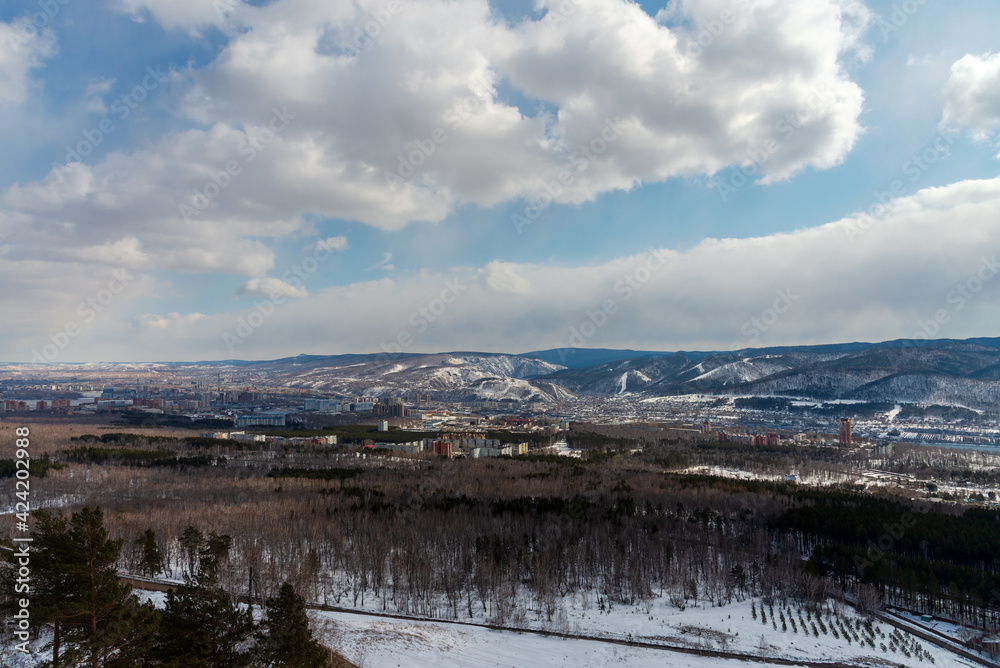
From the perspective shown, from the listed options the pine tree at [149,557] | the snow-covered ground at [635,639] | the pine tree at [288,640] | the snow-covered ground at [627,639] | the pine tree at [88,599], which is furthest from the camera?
the pine tree at [149,557]

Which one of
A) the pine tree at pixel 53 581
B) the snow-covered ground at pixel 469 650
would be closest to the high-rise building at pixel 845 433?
the snow-covered ground at pixel 469 650

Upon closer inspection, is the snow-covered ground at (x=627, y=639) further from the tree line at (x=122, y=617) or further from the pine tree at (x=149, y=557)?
the tree line at (x=122, y=617)

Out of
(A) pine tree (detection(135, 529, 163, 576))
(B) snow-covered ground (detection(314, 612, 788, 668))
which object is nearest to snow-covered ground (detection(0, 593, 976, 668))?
(B) snow-covered ground (detection(314, 612, 788, 668))

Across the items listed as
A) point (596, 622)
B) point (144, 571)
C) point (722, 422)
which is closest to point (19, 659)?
point (144, 571)

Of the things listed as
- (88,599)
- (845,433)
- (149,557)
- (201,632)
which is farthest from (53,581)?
(845,433)

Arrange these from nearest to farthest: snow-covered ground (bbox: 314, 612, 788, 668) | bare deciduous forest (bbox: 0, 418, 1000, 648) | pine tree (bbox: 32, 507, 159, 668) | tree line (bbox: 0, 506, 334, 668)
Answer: pine tree (bbox: 32, 507, 159, 668) → tree line (bbox: 0, 506, 334, 668) → snow-covered ground (bbox: 314, 612, 788, 668) → bare deciduous forest (bbox: 0, 418, 1000, 648)

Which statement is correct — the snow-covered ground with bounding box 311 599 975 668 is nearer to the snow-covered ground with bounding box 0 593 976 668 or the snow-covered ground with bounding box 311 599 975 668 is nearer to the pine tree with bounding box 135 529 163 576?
the snow-covered ground with bounding box 0 593 976 668
